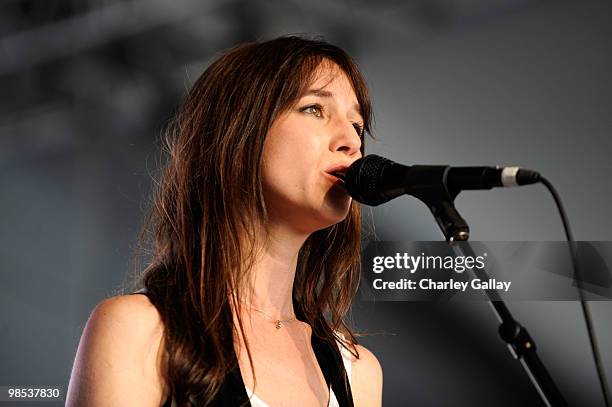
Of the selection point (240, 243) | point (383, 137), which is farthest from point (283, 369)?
point (383, 137)

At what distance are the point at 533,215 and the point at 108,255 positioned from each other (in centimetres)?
113

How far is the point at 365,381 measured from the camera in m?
1.64

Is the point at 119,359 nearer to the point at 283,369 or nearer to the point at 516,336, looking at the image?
the point at 283,369

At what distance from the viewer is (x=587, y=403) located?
2.08m

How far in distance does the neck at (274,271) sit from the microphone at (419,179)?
0.26 metres

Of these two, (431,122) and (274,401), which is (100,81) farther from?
(274,401)

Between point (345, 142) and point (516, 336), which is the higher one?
point (345, 142)

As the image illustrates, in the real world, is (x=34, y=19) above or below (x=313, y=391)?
above

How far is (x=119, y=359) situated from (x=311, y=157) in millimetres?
425

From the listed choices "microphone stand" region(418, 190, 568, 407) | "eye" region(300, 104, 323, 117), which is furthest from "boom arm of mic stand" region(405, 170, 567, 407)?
"eye" region(300, 104, 323, 117)

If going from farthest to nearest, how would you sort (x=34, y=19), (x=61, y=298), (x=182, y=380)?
(x=34, y=19), (x=61, y=298), (x=182, y=380)

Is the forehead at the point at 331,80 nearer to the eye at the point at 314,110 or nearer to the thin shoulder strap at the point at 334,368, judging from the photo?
the eye at the point at 314,110

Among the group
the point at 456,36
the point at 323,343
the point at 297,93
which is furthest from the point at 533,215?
the point at 297,93

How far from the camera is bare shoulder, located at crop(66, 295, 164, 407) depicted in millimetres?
1190
